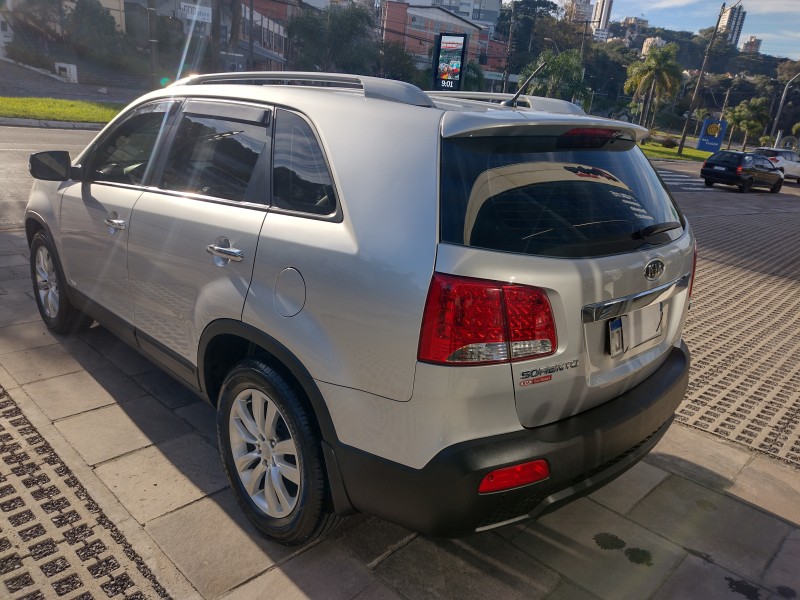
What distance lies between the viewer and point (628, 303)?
7.32ft

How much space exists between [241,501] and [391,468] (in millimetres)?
958

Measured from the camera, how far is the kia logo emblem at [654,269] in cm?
232

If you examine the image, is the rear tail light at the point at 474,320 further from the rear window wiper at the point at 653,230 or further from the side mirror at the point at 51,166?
the side mirror at the point at 51,166

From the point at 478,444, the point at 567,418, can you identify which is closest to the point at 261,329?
the point at 478,444

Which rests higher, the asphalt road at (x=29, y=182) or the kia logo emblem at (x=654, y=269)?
the kia logo emblem at (x=654, y=269)

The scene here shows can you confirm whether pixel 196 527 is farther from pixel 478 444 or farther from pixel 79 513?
pixel 478 444

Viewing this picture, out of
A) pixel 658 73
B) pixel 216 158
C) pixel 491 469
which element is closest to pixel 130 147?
pixel 216 158

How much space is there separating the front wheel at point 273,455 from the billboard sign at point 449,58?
21592mm

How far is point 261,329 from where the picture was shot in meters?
2.35

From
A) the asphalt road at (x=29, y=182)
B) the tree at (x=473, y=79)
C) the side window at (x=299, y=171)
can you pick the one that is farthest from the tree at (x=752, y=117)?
the side window at (x=299, y=171)

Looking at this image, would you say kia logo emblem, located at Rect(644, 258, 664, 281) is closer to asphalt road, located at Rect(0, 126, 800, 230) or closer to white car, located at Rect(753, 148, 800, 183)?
asphalt road, located at Rect(0, 126, 800, 230)

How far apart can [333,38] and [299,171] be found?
54.6 m

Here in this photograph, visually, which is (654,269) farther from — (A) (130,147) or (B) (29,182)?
(B) (29,182)

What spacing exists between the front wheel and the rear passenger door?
33cm
